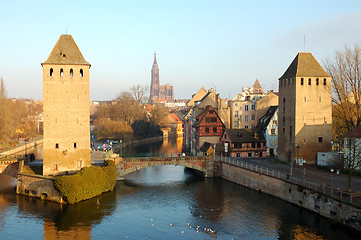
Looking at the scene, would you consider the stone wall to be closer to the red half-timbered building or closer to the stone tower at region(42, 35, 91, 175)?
the stone tower at region(42, 35, 91, 175)

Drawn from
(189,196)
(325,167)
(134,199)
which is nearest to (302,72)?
(325,167)

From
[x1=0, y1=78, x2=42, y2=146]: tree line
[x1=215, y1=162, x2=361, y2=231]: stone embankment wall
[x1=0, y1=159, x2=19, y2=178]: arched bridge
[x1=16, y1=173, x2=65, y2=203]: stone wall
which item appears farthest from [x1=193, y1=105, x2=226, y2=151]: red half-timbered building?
[x1=0, y1=78, x2=42, y2=146]: tree line

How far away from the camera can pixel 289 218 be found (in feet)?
118

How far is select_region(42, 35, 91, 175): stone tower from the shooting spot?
4659 cm

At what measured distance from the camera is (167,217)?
37.4 metres

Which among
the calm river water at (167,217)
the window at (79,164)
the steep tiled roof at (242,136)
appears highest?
the steep tiled roof at (242,136)

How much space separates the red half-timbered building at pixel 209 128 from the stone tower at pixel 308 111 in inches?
614

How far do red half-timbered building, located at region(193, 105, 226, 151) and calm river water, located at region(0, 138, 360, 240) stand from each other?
59.4 feet

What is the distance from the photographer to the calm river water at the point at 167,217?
32281 mm

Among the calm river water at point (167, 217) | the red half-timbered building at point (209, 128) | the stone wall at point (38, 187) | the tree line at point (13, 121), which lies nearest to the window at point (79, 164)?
the stone wall at point (38, 187)

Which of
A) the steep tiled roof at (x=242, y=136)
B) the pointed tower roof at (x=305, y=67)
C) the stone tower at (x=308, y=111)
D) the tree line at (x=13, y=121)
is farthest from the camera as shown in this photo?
the tree line at (x=13, y=121)

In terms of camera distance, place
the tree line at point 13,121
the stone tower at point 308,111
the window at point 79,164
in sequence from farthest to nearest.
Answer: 1. the tree line at point 13,121
2. the stone tower at point 308,111
3. the window at point 79,164

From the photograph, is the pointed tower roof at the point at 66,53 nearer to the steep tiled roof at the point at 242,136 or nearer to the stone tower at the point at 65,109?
the stone tower at the point at 65,109

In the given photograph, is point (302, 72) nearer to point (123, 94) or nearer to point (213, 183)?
point (213, 183)
